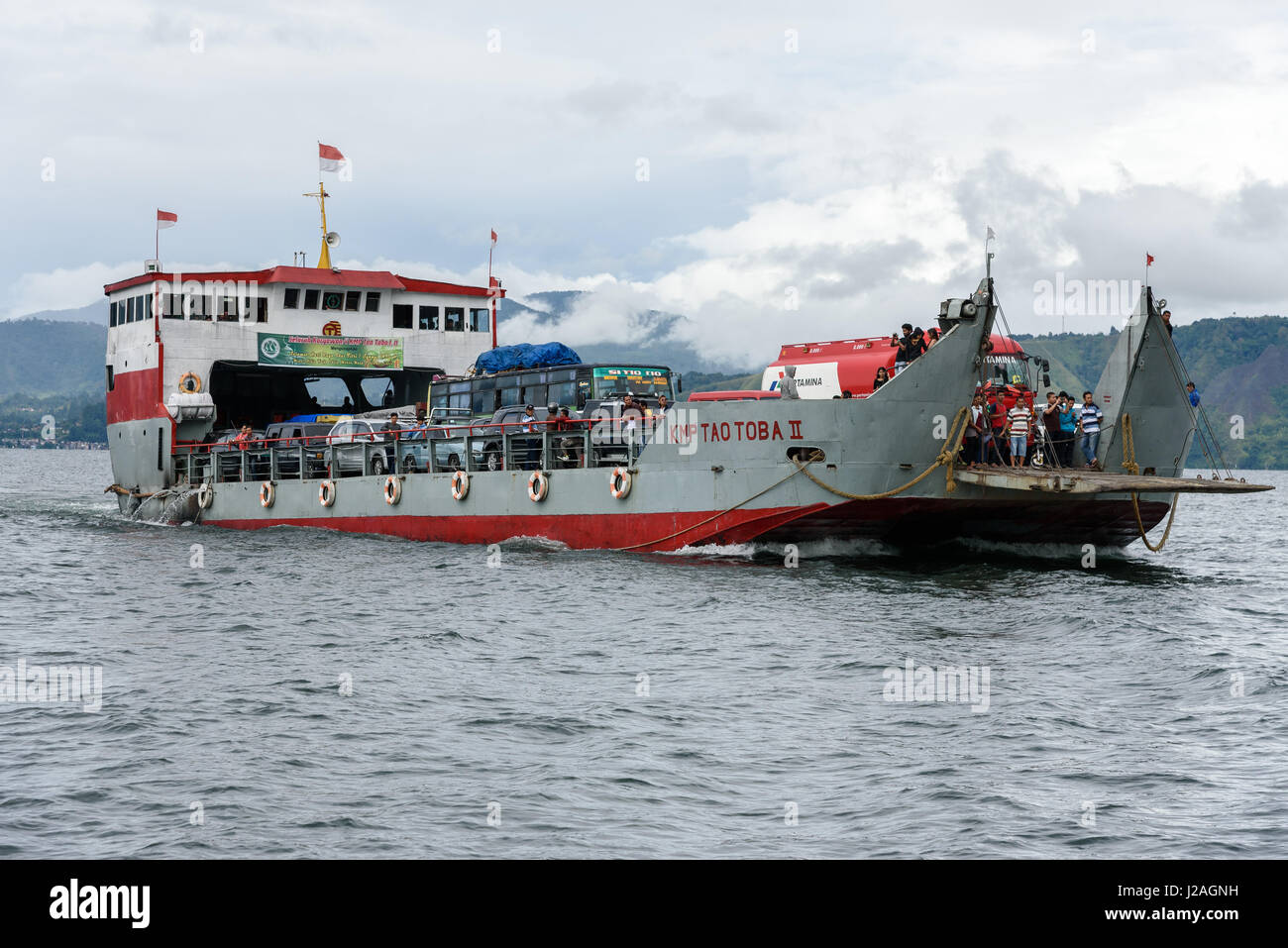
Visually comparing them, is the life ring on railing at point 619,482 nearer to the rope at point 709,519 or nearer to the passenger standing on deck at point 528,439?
the rope at point 709,519

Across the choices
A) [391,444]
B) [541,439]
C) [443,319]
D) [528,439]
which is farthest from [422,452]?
[443,319]

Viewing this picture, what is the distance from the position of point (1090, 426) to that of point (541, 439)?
10.3 meters

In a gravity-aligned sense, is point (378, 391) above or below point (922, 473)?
above

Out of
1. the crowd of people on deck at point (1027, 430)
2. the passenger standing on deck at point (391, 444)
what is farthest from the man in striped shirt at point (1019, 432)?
the passenger standing on deck at point (391, 444)

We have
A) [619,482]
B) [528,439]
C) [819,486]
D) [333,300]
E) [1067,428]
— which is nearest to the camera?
[819,486]

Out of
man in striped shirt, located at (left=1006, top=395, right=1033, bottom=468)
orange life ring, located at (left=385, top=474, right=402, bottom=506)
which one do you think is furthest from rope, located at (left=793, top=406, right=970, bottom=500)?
orange life ring, located at (left=385, top=474, right=402, bottom=506)

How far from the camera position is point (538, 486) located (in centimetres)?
2545

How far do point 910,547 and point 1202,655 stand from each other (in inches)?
304

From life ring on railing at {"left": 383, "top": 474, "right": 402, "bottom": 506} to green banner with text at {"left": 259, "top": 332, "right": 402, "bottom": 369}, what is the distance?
24.2 ft

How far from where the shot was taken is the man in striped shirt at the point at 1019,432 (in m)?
21.7

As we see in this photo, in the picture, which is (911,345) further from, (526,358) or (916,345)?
(526,358)

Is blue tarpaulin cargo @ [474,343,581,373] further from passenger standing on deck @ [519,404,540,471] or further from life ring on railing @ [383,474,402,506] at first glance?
life ring on railing @ [383,474,402,506]
